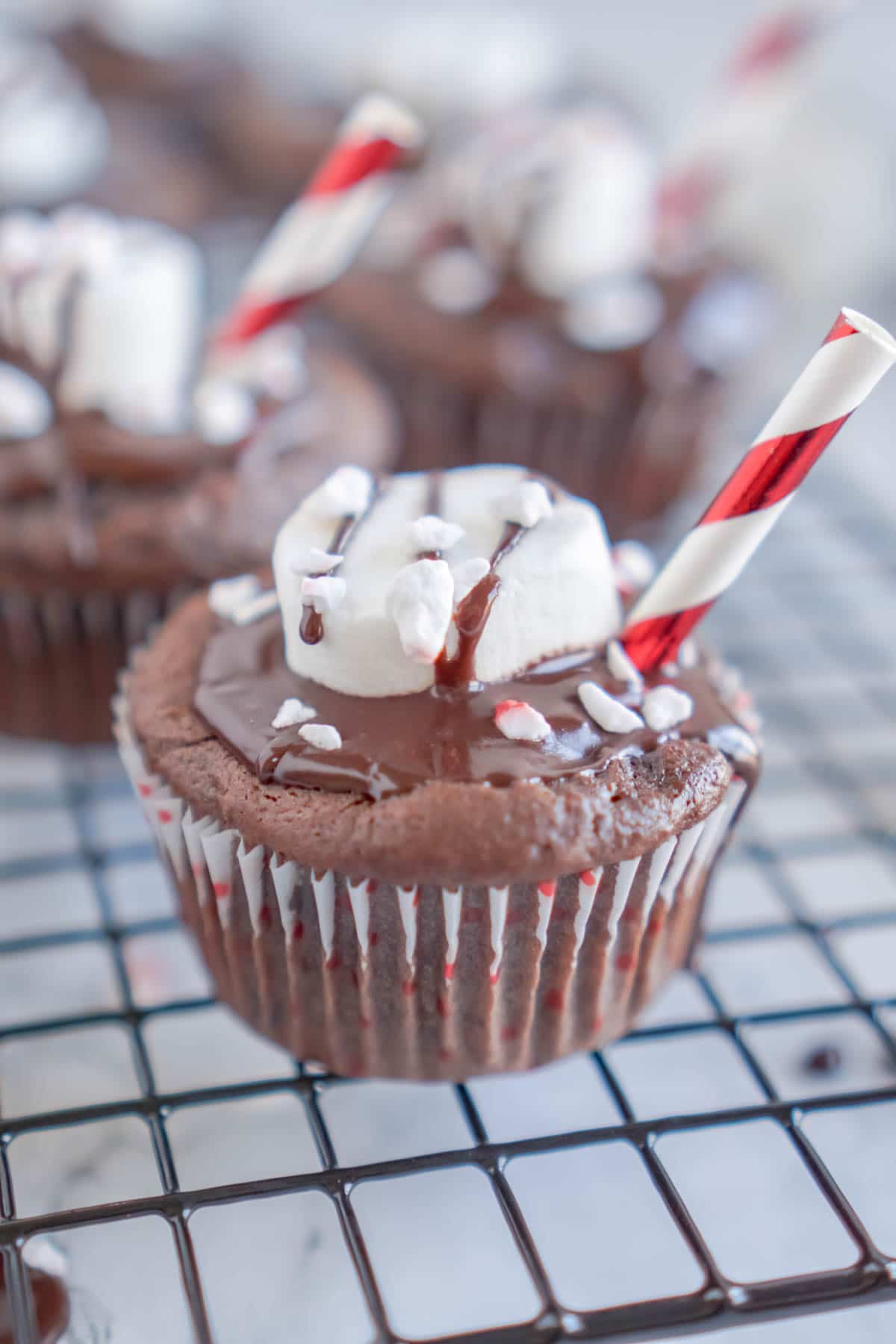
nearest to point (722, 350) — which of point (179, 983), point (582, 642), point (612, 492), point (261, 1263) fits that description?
point (612, 492)

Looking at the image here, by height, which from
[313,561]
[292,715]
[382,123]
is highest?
[382,123]

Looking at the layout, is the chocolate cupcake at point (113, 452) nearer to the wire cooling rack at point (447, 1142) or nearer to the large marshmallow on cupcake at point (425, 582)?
the wire cooling rack at point (447, 1142)

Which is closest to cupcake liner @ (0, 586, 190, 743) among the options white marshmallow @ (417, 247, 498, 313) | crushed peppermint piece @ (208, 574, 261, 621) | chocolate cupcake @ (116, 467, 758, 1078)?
crushed peppermint piece @ (208, 574, 261, 621)

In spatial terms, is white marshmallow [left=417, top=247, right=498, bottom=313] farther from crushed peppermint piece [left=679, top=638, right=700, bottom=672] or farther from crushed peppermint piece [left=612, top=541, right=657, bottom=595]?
crushed peppermint piece [left=679, top=638, right=700, bottom=672]

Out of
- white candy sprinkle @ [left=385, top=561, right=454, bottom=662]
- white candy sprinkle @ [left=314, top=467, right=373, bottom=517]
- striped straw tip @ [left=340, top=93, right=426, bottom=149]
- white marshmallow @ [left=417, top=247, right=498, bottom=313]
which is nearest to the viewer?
white candy sprinkle @ [left=385, top=561, right=454, bottom=662]

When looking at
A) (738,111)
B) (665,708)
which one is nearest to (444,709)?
(665,708)

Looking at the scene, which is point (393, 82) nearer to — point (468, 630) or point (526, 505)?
point (526, 505)

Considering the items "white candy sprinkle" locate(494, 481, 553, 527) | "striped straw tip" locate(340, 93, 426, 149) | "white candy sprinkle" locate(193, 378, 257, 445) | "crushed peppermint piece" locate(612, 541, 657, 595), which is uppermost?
"striped straw tip" locate(340, 93, 426, 149)
